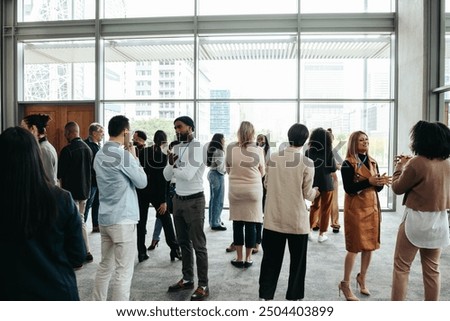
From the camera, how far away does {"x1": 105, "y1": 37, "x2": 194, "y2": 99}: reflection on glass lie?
7.48 meters

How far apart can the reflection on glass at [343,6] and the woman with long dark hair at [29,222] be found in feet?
22.2

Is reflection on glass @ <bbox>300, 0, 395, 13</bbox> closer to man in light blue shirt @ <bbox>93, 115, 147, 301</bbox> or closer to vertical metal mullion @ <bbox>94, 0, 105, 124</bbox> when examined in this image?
vertical metal mullion @ <bbox>94, 0, 105, 124</bbox>

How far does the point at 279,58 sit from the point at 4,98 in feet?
18.8

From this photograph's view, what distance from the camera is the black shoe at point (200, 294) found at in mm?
3108

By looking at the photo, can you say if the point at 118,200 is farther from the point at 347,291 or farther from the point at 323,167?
the point at 323,167

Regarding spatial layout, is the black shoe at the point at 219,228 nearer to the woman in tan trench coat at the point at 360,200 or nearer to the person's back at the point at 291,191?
the woman in tan trench coat at the point at 360,200

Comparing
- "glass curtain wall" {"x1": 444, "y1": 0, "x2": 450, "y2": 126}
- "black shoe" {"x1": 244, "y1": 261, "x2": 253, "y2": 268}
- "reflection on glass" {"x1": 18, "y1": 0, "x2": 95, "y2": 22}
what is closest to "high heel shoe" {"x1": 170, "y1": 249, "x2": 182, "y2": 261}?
"black shoe" {"x1": 244, "y1": 261, "x2": 253, "y2": 268}

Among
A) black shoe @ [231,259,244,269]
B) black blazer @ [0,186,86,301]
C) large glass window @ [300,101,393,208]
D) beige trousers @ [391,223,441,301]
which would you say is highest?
large glass window @ [300,101,393,208]

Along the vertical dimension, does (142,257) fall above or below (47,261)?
below

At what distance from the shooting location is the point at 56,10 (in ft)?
24.9

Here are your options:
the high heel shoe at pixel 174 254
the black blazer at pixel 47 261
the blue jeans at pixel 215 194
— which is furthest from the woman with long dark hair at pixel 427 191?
the blue jeans at pixel 215 194

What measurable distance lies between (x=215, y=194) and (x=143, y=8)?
169 inches

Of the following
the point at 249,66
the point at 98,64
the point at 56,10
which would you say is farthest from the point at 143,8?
the point at 249,66

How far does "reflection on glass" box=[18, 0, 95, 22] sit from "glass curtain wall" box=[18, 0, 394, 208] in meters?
0.03
